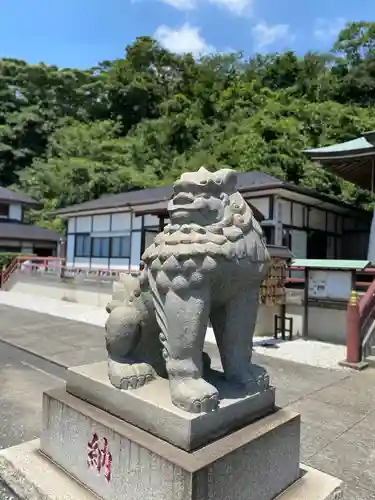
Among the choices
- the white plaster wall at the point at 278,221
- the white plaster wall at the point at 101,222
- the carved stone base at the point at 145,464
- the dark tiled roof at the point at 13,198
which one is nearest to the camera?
the carved stone base at the point at 145,464

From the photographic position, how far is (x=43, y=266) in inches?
635

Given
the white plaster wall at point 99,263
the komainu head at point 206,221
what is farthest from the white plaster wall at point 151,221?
the komainu head at point 206,221

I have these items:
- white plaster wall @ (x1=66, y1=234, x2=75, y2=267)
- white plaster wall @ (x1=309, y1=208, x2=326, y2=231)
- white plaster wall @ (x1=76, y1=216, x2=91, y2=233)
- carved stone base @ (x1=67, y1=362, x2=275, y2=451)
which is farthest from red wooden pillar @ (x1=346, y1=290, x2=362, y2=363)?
white plaster wall @ (x1=66, y1=234, x2=75, y2=267)

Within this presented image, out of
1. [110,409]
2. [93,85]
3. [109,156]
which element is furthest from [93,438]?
[93,85]

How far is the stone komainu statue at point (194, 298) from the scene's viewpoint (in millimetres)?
2010

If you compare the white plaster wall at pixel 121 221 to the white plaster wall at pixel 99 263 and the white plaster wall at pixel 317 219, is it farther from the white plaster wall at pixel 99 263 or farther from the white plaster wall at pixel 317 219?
the white plaster wall at pixel 317 219

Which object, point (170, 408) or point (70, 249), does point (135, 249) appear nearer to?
point (70, 249)

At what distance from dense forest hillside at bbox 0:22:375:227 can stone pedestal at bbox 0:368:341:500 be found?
19506 millimetres

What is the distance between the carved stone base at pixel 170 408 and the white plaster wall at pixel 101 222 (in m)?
15.9

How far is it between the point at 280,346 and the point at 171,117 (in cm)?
2866

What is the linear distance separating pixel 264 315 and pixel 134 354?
6.48m

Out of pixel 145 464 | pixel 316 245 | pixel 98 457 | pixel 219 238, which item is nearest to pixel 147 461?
pixel 145 464

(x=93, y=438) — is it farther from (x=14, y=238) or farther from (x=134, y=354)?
(x=14, y=238)

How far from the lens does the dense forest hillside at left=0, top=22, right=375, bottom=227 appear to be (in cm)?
2456
